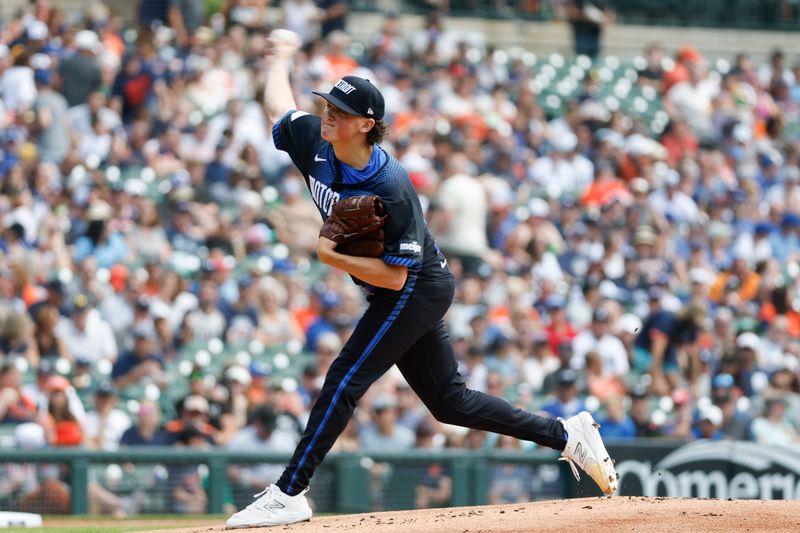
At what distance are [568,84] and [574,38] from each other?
161 cm

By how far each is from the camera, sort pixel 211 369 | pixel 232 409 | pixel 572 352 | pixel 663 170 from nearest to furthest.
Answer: pixel 232 409 < pixel 211 369 < pixel 572 352 < pixel 663 170

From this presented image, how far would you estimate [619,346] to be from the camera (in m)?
12.6

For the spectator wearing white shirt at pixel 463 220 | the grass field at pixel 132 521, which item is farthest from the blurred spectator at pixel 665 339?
the grass field at pixel 132 521

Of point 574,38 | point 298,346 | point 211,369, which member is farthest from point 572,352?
point 574,38

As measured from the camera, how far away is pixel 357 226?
18.4 ft

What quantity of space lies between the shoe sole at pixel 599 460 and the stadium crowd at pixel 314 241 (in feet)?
13.2

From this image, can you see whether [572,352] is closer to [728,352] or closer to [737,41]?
[728,352]

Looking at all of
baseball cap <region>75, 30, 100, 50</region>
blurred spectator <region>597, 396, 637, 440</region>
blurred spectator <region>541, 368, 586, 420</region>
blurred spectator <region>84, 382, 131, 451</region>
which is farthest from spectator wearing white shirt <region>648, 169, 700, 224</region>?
blurred spectator <region>84, 382, 131, 451</region>

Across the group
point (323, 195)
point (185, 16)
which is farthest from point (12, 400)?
point (185, 16)

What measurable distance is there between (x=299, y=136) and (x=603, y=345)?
6.98m

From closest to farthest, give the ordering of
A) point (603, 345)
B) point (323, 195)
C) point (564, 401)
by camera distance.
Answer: point (323, 195) → point (564, 401) → point (603, 345)

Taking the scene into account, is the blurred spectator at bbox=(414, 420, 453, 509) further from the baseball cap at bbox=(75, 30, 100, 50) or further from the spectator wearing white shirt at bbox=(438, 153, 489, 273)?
the baseball cap at bbox=(75, 30, 100, 50)

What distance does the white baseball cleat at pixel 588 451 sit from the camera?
634 centimetres

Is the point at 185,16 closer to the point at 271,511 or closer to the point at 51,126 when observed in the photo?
the point at 51,126
